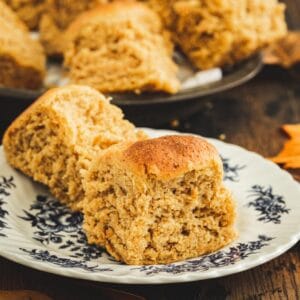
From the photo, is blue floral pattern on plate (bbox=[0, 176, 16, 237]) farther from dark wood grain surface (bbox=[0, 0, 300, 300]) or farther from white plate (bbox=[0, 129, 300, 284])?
dark wood grain surface (bbox=[0, 0, 300, 300])

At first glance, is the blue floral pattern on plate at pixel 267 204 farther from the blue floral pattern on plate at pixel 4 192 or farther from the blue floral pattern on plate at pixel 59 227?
the blue floral pattern on plate at pixel 4 192

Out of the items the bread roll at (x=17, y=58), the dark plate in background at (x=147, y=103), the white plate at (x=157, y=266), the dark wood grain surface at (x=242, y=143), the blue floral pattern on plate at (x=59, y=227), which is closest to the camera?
the white plate at (x=157, y=266)

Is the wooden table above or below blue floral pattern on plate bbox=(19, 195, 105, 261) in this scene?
below

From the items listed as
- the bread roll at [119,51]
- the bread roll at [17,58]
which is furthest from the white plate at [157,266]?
the bread roll at [17,58]

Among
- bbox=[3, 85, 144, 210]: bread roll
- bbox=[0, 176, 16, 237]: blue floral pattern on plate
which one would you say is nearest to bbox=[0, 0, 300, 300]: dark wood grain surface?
bbox=[0, 176, 16, 237]: blue floral pattern on plate

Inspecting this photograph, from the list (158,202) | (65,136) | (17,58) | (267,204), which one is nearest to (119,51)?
(17,58)
